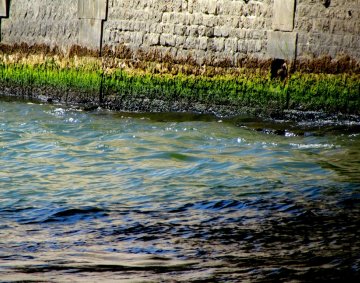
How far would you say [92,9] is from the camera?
11.3 m

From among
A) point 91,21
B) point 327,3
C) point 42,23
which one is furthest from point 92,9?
point 327,3

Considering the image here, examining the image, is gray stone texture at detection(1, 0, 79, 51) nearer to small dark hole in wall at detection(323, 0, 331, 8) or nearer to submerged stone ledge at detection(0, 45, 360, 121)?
submerged stone ledge at detection(0, 45, 360, 121)

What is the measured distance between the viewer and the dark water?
4312 millimetres

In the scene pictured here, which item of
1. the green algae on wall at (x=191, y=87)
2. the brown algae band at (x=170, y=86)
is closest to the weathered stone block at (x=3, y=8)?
the brown algae band at (x=170, y=86)

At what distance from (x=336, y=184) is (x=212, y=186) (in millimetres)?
1006

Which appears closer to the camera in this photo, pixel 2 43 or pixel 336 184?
pixel 336 184

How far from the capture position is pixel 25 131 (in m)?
9.44

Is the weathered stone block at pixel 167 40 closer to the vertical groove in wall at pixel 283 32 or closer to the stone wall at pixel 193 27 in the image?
the stone wall at pixel 193 27

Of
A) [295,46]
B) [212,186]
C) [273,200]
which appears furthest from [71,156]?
[295,46]

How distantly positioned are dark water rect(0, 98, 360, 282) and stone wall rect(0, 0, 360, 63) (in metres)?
1.17

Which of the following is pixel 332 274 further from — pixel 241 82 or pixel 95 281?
pixel 241 82

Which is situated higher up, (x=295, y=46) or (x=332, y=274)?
(x=295, y=46)

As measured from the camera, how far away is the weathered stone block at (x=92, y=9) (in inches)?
444

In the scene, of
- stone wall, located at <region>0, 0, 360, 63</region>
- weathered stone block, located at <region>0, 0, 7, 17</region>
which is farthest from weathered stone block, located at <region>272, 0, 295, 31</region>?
weathered stone block, located at <region>0, 0, 7, 17</region>
